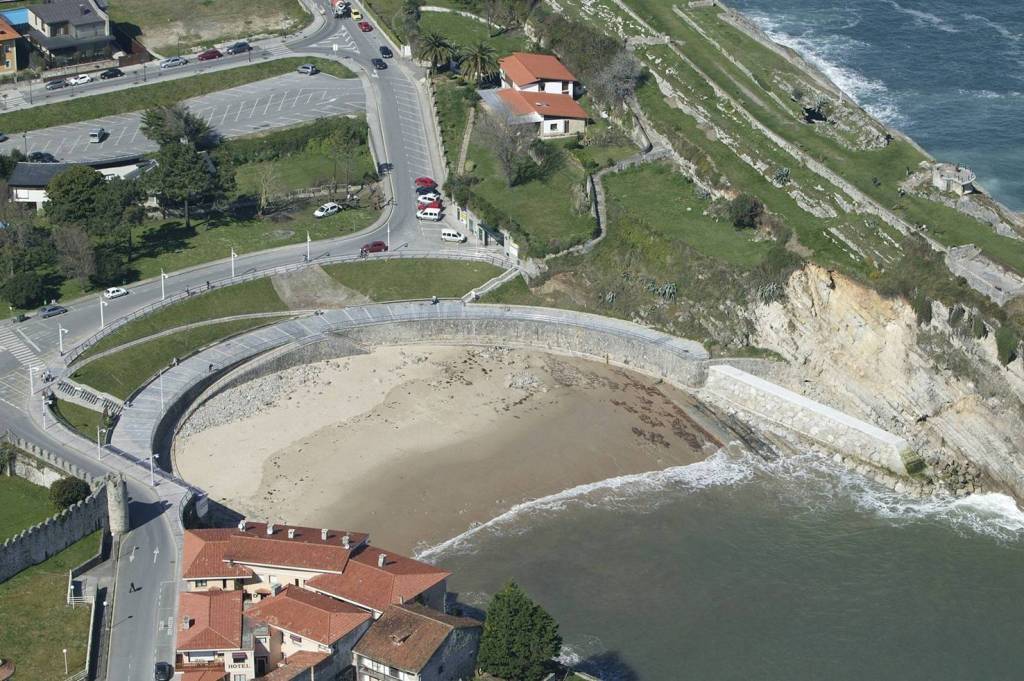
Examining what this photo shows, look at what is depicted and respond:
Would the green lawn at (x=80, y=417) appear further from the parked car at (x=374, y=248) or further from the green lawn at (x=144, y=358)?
the parked car at (x=374, y=248)

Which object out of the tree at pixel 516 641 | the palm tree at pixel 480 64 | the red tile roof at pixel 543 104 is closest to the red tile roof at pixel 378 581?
the tree at pixel 516 641

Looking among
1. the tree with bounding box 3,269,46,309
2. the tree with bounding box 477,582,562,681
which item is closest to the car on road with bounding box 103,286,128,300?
the tree with bounding box 3,269,46,309

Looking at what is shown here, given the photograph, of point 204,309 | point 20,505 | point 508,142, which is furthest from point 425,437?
point 508,142

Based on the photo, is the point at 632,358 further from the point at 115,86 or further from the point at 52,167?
the point at 115,86

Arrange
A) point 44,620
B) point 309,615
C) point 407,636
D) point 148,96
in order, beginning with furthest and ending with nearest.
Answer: point 148,96 < point 44,620 < point 309,615 < point 407,636

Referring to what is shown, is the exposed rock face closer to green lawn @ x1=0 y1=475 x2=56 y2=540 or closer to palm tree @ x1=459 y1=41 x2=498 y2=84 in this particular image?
palm tree @ x1=459 y1=41 x2=498 y2=84

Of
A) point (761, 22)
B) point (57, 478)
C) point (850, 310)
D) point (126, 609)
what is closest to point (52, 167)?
point (57, 478)

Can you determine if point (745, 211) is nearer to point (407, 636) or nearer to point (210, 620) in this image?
point (407, 636)
